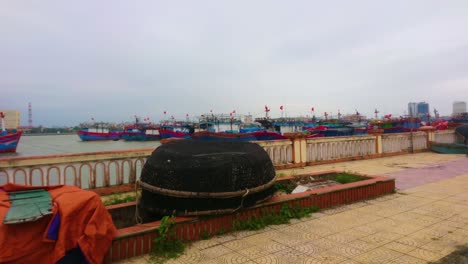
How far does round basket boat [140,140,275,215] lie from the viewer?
3643 mm

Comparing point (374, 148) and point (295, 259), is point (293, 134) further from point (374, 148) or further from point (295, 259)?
point (295, 259)

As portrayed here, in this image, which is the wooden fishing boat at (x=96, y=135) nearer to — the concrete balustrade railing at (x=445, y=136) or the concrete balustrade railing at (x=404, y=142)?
the concrete balustrade railing at (x=404, y=142)

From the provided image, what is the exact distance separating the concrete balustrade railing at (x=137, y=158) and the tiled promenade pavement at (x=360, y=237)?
10.5ft

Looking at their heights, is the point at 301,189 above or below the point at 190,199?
below

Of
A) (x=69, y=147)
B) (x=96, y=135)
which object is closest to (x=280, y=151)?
(x=69, y=147)

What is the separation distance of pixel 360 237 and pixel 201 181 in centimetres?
207

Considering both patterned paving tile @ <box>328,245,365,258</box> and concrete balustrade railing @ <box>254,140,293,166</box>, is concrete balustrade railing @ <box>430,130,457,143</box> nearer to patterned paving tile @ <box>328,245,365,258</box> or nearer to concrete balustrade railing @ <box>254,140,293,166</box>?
concrete balustrade railing @ <box>254,140,293,166</box>

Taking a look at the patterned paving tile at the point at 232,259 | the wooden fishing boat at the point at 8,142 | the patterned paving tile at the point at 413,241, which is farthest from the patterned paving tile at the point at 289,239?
the wooden fishing boat at the point at 8,142

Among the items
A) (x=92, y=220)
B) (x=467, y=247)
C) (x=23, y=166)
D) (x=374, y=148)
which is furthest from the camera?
(x=374, y=148)

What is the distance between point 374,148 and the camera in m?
12.2

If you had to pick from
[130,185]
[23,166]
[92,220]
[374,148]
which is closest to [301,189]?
[130,185]

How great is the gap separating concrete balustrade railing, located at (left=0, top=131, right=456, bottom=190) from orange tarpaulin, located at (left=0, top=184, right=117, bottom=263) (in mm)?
2506

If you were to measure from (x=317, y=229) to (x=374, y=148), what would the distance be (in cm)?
934

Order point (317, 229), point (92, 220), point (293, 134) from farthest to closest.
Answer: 1. point (293, 134)
2. point (317, 229)
3. point (92, 220)
